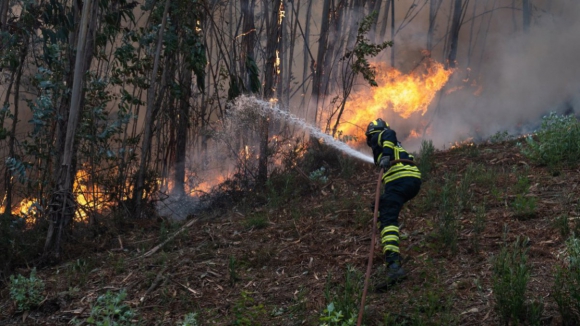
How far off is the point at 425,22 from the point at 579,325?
19.4 metres

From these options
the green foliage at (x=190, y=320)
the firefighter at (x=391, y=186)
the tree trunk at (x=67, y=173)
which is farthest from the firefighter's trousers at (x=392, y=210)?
the tree trunk at (x=67, y=173)

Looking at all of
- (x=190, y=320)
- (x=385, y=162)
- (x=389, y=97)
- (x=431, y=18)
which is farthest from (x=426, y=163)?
(x=431, y=18)

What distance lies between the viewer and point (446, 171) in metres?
8.96

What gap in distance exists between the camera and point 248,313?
16.6 feet

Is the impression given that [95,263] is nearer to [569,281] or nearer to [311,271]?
[311,271]

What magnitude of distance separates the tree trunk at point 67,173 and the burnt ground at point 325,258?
0.38m

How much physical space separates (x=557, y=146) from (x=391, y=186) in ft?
11.9

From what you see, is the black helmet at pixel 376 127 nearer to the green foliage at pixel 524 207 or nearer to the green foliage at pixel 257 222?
the green foliage at pixel 524 207

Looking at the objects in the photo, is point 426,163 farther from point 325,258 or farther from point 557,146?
point 325,258

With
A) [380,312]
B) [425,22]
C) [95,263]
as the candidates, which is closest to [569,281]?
[380,312]

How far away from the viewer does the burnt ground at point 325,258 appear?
4965 mm

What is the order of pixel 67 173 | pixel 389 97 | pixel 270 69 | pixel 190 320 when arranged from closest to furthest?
pixel 190 320 → pixel 67 173 → pixel 270 69 → pixel 389 97

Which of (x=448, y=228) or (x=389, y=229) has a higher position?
(x=448, y=228)

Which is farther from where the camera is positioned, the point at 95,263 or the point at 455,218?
the point at 95,263
